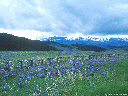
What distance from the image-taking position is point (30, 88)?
23.0 ft

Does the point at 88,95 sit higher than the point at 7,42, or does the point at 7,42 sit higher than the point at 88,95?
the point at 7,42

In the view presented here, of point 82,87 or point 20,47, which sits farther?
point 20,47

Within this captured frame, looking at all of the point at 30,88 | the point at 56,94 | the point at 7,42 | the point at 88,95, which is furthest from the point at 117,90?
the point at 7,42

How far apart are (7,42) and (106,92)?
34.6 metres

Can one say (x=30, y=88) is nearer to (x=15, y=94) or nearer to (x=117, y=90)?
(x=15, y=94)

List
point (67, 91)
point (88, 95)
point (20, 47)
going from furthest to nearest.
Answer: point (20, 47), point (67, 91), point (88, 95)

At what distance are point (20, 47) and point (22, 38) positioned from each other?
23.2 feet

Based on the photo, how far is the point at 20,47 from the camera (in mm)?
35125

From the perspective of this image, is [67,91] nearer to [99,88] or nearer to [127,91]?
[99,88]

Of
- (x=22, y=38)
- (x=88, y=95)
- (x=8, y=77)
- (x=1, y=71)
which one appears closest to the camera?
(x=88, y=95)

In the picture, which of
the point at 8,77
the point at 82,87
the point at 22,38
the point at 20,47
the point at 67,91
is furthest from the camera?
the point at 22,38

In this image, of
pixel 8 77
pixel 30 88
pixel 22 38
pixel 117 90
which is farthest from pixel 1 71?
pixel 22 38

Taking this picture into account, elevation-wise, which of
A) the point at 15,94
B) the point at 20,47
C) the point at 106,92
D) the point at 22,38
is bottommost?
the point at 15,94

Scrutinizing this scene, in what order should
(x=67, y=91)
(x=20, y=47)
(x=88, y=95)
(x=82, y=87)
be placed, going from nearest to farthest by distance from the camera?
(x=88, y=95), (x=67, y=91), (x=82, y=87), (x=20, y=47)
